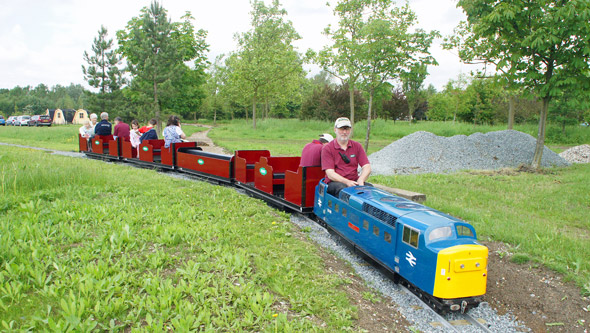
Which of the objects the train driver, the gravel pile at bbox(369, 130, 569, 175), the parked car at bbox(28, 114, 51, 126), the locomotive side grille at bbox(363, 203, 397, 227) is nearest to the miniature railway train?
the locomotive side grille at bbox(363, 203, 397, 227)

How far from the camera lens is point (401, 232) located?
4.58 meters

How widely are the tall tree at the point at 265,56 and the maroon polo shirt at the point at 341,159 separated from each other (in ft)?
96.5

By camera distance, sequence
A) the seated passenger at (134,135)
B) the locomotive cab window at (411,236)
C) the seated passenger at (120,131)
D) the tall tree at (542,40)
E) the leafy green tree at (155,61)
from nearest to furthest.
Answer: the locomotive cab window at (411,236) < the tall tree at (542,40) < the seated passenger at (134,135) < the seated passenger at (120,131) < the leafy green tree at (155,61)

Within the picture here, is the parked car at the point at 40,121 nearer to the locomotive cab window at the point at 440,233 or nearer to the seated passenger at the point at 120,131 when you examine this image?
the seated passenger at the point at 120,131

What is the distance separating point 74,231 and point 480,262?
5115mm

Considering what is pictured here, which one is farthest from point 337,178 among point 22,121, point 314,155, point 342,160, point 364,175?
point 22,121

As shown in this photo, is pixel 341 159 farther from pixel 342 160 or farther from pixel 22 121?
pixel 22 121

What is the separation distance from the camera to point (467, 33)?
2111cm

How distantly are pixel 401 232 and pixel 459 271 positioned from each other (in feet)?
2.54

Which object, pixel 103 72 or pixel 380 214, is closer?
pixel 380 214

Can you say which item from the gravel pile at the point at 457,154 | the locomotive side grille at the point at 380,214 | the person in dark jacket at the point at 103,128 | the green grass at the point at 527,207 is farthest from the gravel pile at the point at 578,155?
the person in dark jacket at the point at 103,128

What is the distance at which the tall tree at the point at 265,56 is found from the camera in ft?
115

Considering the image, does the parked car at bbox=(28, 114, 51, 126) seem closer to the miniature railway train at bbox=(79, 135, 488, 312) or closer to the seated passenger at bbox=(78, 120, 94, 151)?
the seated passenger at bbox=(78, 120, 94, 151)

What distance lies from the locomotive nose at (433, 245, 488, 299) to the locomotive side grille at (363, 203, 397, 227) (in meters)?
0.82
